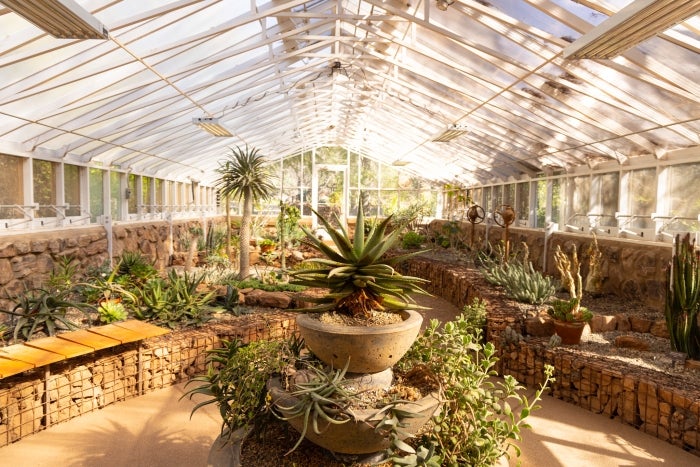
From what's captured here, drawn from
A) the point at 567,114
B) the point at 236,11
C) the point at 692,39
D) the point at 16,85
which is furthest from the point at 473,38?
the point at 16,85

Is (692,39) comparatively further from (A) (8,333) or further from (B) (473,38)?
(A) (8,333)

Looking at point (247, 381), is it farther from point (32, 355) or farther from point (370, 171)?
point (370, 171)

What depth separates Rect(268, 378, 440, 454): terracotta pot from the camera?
2273 millimetres

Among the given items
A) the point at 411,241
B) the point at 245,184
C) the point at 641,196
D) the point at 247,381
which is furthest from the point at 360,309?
the point at 411,241

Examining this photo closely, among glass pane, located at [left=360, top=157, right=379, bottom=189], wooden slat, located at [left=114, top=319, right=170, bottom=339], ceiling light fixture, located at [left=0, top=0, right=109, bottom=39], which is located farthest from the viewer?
glass pane, located at [left=360, top=157, right=379, bottom=189]

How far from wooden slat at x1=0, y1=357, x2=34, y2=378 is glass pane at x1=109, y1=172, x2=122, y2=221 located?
7382 mm

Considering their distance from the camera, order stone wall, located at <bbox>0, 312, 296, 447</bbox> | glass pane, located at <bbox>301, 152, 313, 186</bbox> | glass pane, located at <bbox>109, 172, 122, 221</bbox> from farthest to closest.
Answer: glass pane, located at <bbox>301, 152, 313, 186</bbox> < glass pane, located at <bbox>109, 172, 122, 221</bbox> < stone wall, located at <bbox>0, 312, 296, 447</bbox>

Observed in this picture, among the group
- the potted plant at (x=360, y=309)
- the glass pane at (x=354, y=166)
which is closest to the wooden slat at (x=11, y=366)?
the potted plant at (x=360, y=309)

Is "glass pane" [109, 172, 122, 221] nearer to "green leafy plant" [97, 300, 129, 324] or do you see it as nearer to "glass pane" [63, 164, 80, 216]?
"glass pane" [63, 164, 80, 216]

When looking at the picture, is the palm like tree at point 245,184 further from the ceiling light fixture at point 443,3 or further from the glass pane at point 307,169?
the glass pane at point 307,169

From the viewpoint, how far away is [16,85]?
5223mm

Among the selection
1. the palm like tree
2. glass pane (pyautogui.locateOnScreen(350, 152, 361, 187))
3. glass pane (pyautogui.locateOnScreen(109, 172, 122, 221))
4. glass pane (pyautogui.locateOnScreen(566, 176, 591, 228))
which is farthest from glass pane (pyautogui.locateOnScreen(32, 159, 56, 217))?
glass pane (pyautogui.locateOnScreen(350, 152, 361, 187))

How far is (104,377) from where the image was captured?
4.16m

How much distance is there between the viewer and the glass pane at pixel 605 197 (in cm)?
848
